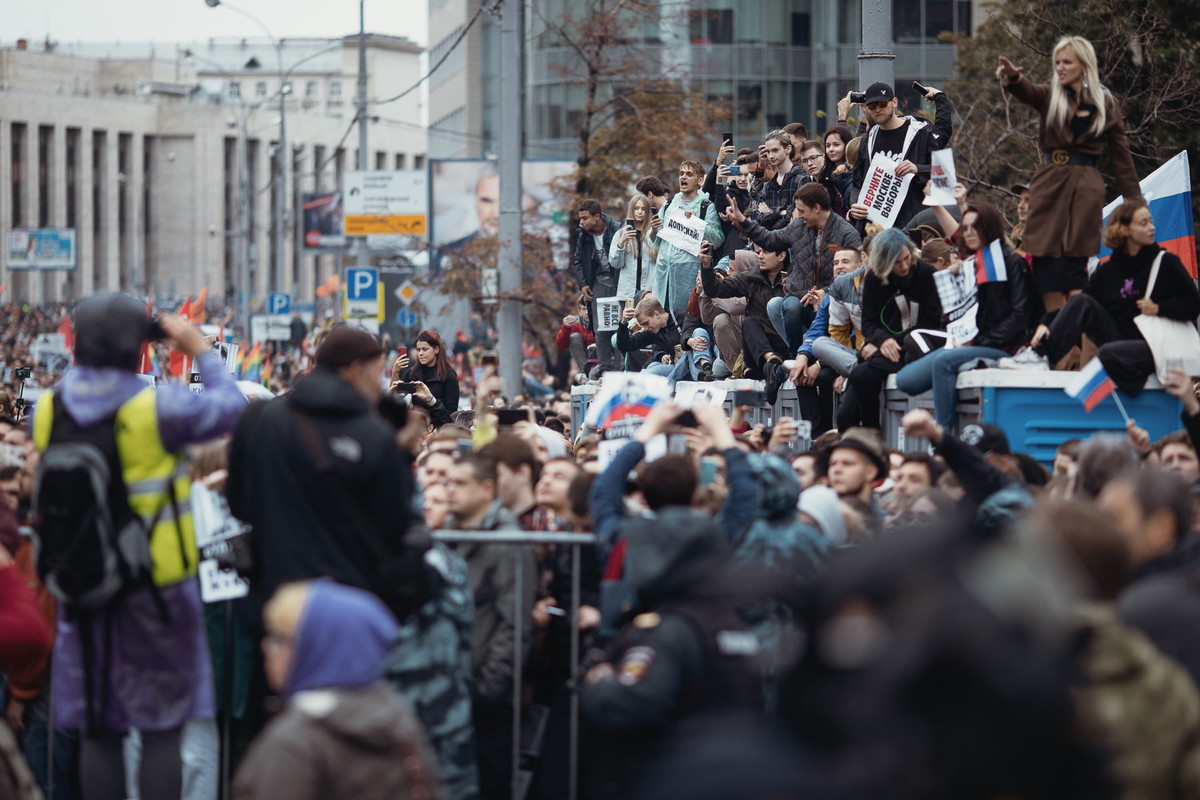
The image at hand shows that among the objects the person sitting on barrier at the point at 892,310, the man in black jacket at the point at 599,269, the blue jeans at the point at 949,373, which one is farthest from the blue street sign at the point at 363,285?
the blue jeans at the point at 949,373

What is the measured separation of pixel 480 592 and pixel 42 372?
2763 cm

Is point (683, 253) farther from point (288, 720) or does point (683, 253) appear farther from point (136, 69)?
point (136, 69)

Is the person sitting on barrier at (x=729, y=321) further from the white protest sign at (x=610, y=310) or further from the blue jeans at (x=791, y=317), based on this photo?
the white protest sign at (x=610, y=310)

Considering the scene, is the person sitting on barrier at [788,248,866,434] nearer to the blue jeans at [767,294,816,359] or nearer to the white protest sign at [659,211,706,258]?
the blue jeans at [767,294,816,359]

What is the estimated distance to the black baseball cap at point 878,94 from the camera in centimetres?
1272

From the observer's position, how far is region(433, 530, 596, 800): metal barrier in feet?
23.9

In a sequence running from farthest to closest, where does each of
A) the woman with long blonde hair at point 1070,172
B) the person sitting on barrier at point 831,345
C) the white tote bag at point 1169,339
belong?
the person sitting on barrier at point 831,345 < the woman with long blonde hair at point 1070,172 < the white tote bag at point 1169,339

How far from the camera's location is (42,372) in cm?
3344

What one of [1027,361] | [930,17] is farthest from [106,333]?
[930,17]

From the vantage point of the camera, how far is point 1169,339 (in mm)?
10031

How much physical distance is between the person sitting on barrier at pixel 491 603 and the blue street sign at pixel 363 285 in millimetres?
24147

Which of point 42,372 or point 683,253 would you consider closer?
point 683,253

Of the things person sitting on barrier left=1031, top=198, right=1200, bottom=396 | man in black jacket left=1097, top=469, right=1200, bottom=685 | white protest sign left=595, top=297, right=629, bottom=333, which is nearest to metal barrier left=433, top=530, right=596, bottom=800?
man in black jacket left=1097, top=469, right=1200, bottom=685

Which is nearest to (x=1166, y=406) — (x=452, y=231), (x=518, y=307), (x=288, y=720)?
(x=288, y=720)
